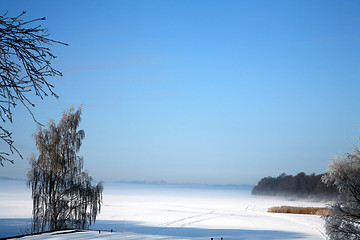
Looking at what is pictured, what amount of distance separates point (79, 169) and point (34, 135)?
270 centimetres

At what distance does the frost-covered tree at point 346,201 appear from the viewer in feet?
37.5

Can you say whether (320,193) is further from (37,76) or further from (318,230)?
(37,76)

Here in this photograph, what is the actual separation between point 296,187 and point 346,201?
81.7m

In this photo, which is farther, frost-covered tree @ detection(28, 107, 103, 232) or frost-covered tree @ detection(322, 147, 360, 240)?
frost-covered tree @ detection(28, 107, 103, 232)

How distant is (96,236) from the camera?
7930 millimetres

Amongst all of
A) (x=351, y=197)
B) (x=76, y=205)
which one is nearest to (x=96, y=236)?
(x=351, y=197)

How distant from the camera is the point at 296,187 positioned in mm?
88812

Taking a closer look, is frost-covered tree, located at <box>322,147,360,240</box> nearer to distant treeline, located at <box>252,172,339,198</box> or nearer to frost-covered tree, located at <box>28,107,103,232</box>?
frost-covered tree, located at <box>28,107,103,232</box>

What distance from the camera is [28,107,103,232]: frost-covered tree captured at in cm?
1670

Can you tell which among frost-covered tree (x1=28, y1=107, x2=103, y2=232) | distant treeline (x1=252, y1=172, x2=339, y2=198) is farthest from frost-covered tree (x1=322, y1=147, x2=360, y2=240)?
distant treeline (x1=252, y1=172, x2=339, y2=198)

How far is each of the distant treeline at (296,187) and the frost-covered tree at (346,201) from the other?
6586 cm

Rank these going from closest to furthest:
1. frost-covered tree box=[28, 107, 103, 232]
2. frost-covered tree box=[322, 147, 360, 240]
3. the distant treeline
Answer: frost-covered tree box=[322, 147, 360, 240] < frost-covered tree box=[28, 107, 103, 232] < the distant treeline

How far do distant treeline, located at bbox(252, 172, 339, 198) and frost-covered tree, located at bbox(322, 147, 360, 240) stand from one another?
65.9 m

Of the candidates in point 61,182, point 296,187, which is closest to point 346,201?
point 61,182
